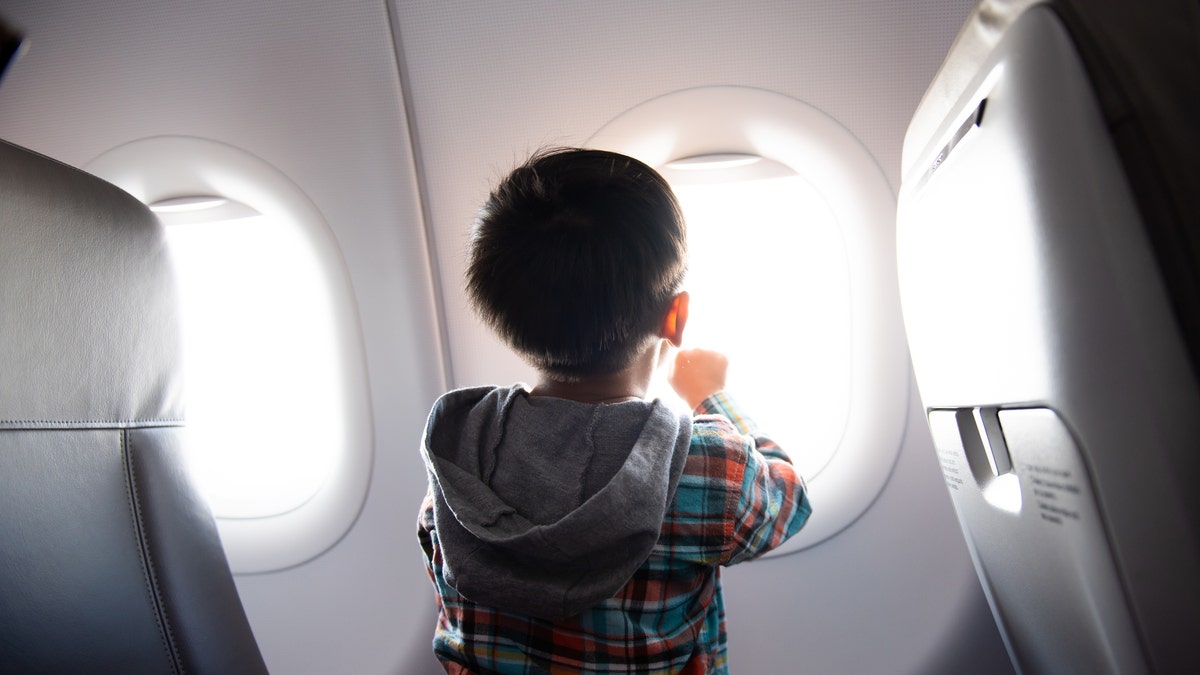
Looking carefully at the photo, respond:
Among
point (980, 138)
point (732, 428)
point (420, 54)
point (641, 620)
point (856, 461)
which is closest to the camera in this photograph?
point (980, 138)

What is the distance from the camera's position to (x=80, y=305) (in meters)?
0.81

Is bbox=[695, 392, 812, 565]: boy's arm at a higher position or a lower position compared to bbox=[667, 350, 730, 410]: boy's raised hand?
lower

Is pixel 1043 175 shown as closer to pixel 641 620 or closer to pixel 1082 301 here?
→ pixel 1082 301

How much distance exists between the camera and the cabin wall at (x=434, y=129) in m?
1.19

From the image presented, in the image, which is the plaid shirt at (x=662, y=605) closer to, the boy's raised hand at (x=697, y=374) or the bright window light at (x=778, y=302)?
the boy's raised hand at (x=697, y=374)

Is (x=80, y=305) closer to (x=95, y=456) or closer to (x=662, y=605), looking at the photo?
(x=95, y=456)

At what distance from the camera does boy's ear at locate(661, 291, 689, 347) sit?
101cm

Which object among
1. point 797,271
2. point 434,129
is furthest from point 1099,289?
point 434,129

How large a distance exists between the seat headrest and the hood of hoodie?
32 cm

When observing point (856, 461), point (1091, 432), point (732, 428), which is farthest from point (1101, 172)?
point (856, 461)

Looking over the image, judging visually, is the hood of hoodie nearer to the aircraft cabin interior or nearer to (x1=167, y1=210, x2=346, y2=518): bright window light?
the aircraft cabin interior

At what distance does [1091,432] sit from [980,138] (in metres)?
0.25

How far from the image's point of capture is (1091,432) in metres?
0.55

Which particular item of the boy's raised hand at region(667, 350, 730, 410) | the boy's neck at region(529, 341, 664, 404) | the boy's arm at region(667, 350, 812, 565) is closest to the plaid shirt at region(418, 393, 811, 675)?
the boy's arm at region(667, 350, 812, 565)
